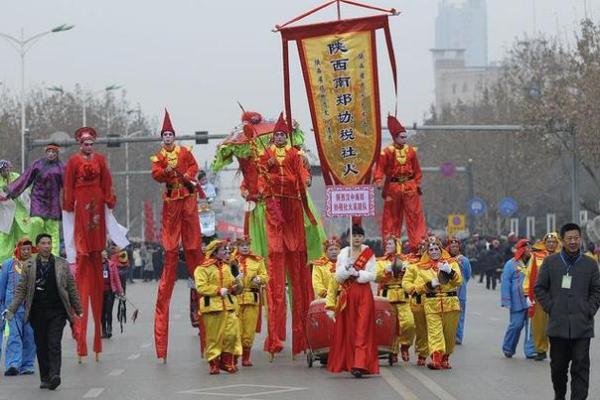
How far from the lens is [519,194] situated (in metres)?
89.0

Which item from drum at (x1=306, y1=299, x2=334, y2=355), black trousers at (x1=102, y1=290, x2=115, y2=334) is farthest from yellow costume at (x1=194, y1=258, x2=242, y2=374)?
black trousers at (x1=102, y1=290, x2=115, y2=334)

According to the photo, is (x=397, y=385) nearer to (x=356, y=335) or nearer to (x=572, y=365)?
(x=356, y=335)

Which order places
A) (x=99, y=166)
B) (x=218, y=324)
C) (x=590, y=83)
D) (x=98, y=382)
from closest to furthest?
(x=98, y=382)
(x=218, y=324)
(x=99, y=166)
(x=590, y=83)

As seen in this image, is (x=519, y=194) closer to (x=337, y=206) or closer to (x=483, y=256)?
(x=483, y=256)

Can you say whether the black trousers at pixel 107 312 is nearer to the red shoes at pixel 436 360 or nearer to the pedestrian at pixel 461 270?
the pedestrian at pixel 461 270

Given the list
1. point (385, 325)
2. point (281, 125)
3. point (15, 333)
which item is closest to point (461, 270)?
point (281, 125)

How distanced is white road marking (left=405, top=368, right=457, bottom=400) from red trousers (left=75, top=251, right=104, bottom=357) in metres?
4.83

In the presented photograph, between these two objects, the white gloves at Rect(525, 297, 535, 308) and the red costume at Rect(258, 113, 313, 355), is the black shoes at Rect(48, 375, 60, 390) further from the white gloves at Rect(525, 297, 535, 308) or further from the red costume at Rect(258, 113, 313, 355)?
the white gloves at Rect(525, 297, 535, 308)

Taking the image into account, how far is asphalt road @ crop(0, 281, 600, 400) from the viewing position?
1875cm

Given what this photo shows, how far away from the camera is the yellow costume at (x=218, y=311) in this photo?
22141 millimetres

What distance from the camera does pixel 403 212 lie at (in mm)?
25828

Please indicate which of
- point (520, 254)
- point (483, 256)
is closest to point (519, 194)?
point (483, 256)

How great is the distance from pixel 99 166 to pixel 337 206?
392 centimetres

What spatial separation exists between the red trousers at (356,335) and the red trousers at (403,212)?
4.45 meters
